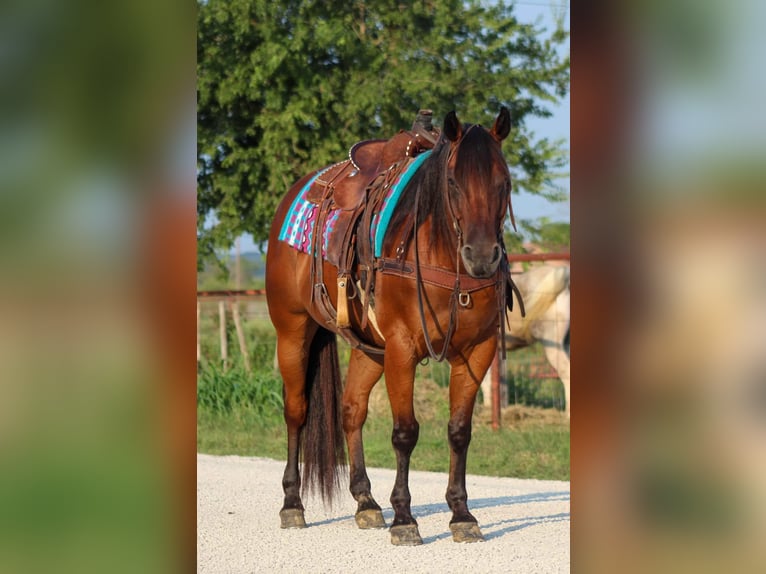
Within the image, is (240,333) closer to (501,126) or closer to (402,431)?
(402,431)

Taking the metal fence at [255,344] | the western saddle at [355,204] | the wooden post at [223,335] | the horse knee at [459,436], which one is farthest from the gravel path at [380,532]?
the wooden post at [223,335]

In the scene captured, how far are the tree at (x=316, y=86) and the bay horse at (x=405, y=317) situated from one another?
7.08m

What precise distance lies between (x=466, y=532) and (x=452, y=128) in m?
2.12

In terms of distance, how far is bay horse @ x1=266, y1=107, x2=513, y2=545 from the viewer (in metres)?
5.02

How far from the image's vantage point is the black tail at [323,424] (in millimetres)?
6266

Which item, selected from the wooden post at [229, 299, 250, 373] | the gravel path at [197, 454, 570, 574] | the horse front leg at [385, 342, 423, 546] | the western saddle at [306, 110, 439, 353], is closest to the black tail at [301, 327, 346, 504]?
the gravel path at [197, 454, 570, 574]

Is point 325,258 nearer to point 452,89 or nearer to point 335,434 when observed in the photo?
point 335,434

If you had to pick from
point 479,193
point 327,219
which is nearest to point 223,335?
point 327,219

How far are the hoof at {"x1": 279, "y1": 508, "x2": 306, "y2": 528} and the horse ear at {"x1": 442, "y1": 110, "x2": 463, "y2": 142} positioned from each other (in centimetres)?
246

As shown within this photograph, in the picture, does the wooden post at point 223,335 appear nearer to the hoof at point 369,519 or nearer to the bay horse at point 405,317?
the bay horse at point 405,317

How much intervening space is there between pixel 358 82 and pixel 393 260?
8.85 metres

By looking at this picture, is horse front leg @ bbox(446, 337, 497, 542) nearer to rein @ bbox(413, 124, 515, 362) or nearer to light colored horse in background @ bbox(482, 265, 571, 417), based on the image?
rein @ bbox(413, 124, 515, 362)
